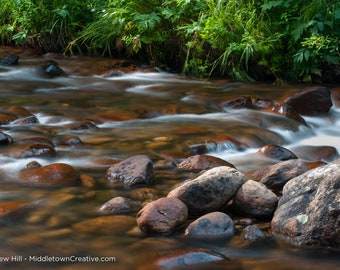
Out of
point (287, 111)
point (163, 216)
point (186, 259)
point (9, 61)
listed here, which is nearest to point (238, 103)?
point (287, 111)

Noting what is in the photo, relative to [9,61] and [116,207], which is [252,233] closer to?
[116,207]

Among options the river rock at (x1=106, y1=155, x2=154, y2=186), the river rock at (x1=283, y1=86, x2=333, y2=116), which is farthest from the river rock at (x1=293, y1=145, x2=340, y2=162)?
the river rock at (x1=106, y1=155, x2=154, y2=186)

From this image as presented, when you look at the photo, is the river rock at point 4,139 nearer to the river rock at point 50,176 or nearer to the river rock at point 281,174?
the river rock at point 50,176

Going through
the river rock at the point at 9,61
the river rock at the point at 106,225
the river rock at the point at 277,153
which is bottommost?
the river rock at the point at 106,225

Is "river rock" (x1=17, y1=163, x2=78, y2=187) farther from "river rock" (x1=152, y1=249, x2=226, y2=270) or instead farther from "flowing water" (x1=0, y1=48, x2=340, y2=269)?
"river rock" (x1=152, y1=249, x2=226, y2=270)

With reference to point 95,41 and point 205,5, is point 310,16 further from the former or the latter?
point 95,41

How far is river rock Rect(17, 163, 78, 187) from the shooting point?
11.9ft

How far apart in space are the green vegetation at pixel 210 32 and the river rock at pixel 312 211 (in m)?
3.81

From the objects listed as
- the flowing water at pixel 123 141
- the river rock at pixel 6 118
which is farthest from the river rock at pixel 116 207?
the river rock at pixel 6 118

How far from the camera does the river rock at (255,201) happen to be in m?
3.11

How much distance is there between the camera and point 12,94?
263 inches

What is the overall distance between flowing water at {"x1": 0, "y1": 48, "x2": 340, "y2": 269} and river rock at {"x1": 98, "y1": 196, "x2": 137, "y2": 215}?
0.07m

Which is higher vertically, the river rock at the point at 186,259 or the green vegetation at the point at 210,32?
the green vegetation at the point at 210,32

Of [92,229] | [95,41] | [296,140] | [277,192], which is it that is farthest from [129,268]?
[95,41]
